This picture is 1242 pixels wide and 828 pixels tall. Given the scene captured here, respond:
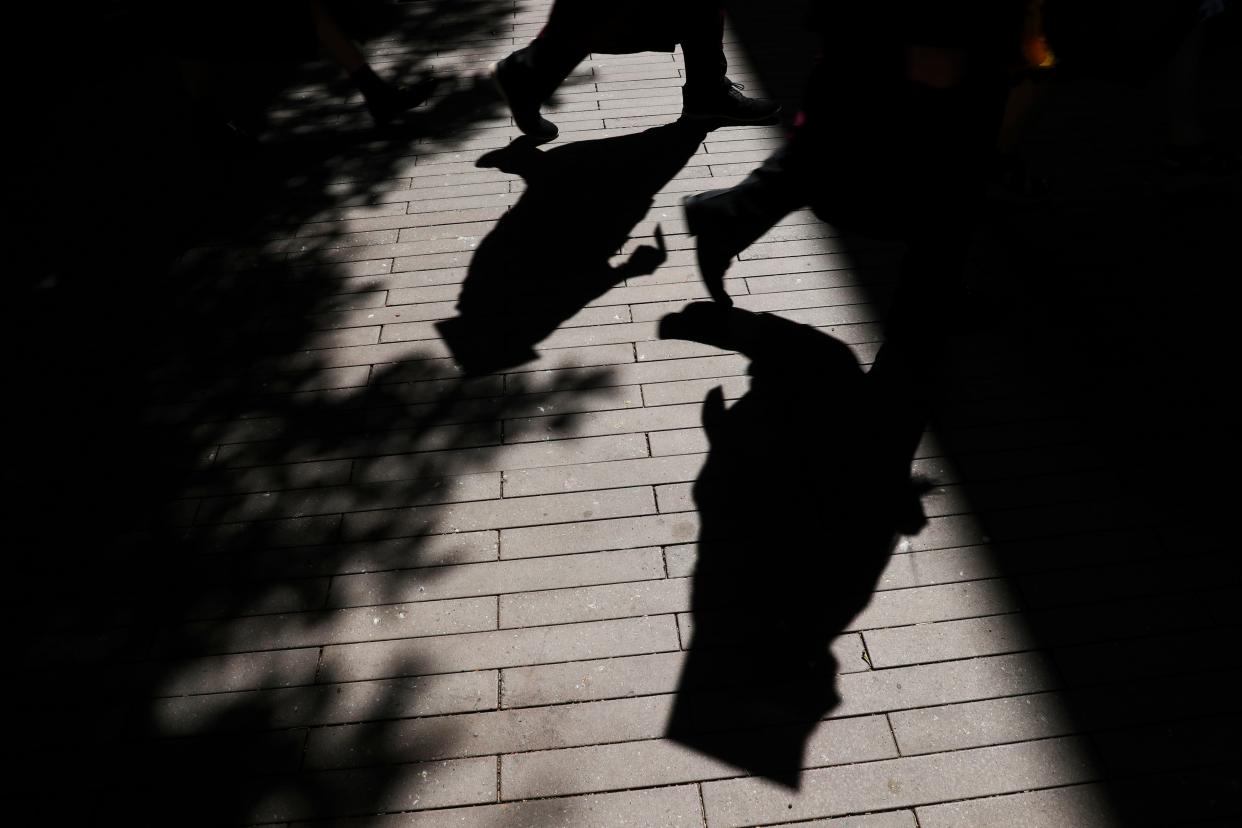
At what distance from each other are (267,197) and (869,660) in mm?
3974

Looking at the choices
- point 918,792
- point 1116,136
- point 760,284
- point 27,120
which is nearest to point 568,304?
point 760,284

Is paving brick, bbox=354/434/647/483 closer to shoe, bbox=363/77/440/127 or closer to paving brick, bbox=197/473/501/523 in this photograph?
paving brick, bbox=197/473/501/523

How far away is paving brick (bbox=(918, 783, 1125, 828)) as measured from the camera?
240cm

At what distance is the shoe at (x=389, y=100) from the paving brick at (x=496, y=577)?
3325mm

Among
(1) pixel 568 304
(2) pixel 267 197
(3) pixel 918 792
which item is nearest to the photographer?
(3) pixel 918 792

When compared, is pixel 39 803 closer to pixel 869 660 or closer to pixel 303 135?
pixel 869 660

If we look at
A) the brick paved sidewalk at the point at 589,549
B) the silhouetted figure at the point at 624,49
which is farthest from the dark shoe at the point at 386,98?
the brick paved sidewalk at the point at 589,549

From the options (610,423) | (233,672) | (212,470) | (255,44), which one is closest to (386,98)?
(255,44)

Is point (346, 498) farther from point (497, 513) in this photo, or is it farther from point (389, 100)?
point (389, 100)

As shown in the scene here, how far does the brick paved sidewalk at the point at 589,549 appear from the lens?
2543mm

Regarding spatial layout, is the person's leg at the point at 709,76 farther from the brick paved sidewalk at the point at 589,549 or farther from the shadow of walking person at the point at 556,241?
the brick paved sidewalk at the point at 589,549

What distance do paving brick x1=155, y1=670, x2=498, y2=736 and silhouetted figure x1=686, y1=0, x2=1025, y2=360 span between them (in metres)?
1.96

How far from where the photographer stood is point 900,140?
10.4 feet

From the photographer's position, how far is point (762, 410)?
3529mm
